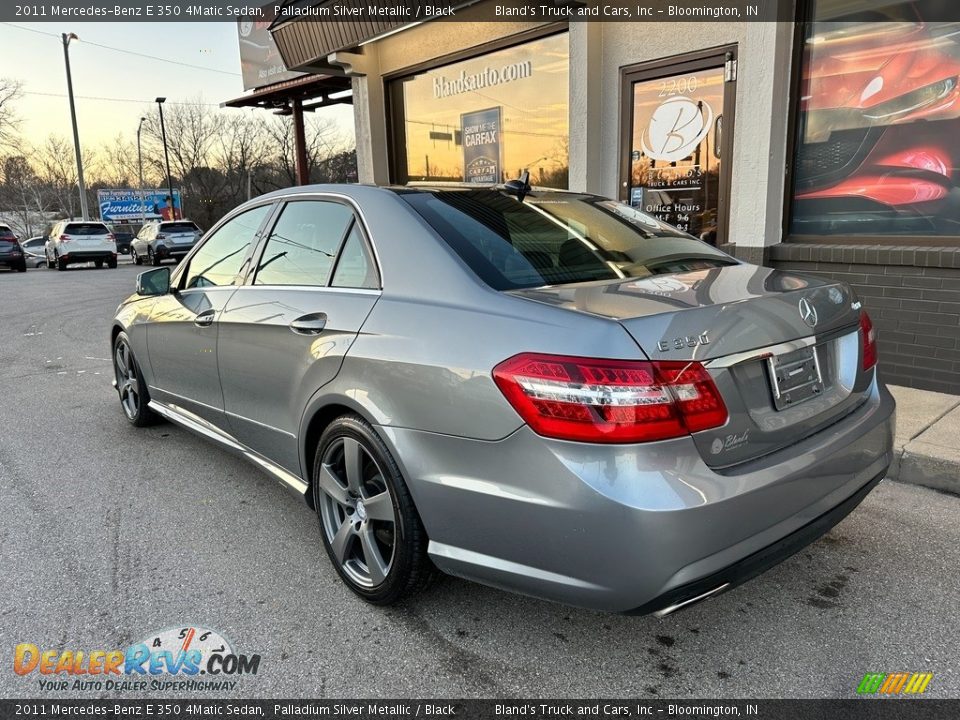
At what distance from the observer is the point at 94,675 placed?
7.70ft

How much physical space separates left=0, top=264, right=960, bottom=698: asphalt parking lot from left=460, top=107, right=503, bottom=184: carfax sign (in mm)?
6473

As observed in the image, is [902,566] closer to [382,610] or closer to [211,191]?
[382,610]

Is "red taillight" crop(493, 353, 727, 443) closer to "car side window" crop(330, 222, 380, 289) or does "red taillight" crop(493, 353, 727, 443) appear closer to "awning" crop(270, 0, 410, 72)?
"car side window" crop(330, 222, 380, 289)

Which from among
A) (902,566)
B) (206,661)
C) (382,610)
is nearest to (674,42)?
(902,566)

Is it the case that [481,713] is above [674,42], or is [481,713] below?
below

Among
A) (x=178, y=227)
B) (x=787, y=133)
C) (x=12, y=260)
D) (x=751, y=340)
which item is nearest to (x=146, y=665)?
(x=751, y=340)

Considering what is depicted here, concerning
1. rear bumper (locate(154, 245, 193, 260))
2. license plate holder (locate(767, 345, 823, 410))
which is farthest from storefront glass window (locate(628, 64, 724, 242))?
rear bumper (locate(154, 245, 193, 260))

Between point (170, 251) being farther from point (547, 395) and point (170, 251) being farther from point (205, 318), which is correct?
point (547, 395)

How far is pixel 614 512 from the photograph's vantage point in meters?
1.87

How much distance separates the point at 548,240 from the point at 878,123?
4.32 m

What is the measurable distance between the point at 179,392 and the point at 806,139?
541 centimetres

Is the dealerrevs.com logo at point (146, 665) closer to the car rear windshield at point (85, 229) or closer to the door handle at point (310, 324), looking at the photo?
the door handle at point (310, 324)

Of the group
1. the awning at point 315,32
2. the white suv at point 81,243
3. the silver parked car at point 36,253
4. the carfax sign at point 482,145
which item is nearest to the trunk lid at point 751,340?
the awning at point 315,32

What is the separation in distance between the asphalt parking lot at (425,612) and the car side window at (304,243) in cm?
124
